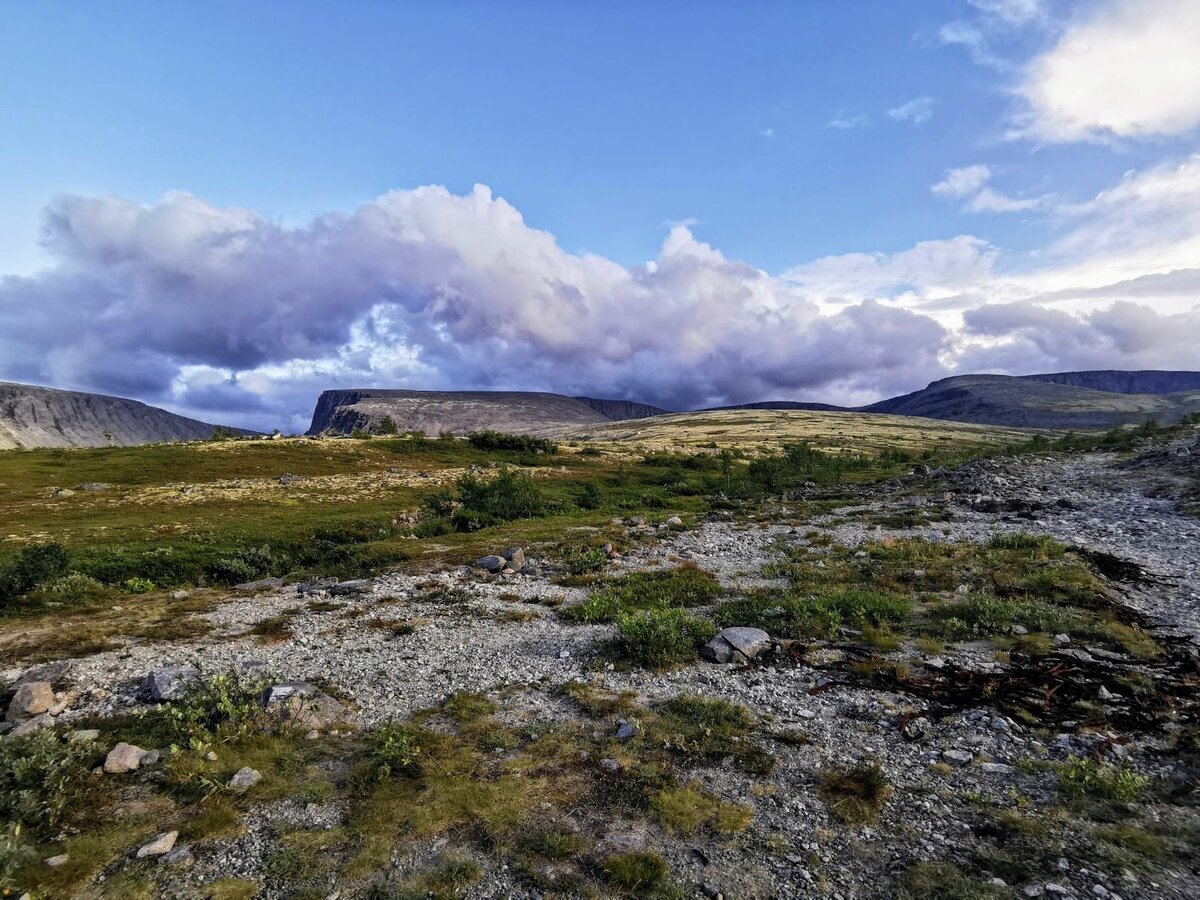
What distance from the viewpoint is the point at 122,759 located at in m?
8.62

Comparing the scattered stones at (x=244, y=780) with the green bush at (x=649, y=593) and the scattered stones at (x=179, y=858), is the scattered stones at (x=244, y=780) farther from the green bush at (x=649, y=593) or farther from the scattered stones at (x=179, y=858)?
the green bush at (x=649, y=593)

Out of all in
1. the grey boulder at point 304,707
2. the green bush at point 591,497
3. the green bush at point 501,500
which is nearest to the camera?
the grey boulder at point 304,707

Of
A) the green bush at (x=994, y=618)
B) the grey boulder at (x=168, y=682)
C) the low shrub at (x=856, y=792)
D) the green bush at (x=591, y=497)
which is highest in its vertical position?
the grey boulder at (x=168, y=682)

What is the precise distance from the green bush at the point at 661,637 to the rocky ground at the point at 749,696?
53 centimetres

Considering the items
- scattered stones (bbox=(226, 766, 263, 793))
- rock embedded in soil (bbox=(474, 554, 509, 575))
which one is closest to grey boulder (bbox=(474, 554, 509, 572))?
rock embedded in soil (bbox=(474, 554, 509, 575))

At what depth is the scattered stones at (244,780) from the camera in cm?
816

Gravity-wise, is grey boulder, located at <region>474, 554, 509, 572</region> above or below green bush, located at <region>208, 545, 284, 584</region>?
above

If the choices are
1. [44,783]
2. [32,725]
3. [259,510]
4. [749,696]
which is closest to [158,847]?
[44,783]

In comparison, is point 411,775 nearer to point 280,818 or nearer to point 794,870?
point 280,818

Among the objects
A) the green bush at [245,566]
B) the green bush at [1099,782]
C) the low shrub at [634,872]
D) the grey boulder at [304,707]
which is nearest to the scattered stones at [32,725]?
the grey boulder at [304,707]

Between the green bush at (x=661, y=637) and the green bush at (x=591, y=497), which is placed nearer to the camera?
the green bush at (x=661, y=637)

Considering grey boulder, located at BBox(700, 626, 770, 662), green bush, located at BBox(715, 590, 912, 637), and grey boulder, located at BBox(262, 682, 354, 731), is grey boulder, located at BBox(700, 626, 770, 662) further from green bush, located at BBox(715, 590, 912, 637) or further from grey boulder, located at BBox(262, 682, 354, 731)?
grey boulder, located at BBox(262, 682, 354, 731)

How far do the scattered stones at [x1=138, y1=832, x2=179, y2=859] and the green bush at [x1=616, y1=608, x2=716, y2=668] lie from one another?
876 centimetres

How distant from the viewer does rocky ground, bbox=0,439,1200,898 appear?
664 cm
